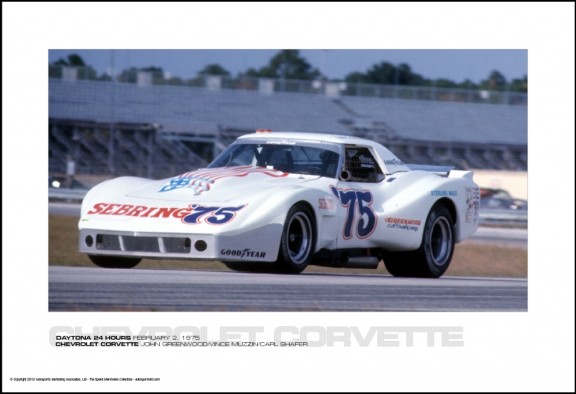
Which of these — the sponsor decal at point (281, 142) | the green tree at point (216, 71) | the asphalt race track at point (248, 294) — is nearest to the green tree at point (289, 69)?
the green tree at point (216, 71)

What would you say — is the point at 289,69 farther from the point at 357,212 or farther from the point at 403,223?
the point at 357,212

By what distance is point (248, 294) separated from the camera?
7844 mm

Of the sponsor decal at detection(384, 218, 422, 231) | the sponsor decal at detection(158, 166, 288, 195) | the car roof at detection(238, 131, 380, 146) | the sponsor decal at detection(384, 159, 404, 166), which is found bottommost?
the sponsor decal at detection(384, 218, 422, 231)

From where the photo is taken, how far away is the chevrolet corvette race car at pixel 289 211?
27.9 ft

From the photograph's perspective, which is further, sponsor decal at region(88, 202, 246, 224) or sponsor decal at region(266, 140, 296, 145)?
sponsor decal at region(266, 140, 296, 145)

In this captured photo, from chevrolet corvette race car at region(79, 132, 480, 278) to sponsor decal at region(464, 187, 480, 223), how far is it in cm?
3

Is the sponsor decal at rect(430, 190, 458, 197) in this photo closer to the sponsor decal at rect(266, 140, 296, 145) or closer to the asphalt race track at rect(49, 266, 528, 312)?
the asphalt race track at rect(49, 266, 528, 312)

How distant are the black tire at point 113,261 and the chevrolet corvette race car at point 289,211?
12 millimetres

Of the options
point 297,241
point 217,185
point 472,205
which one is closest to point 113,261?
point 217,185

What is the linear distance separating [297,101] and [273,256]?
21890mm

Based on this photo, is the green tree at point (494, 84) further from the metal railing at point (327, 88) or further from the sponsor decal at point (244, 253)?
the sponsor decal at point (244, 253)

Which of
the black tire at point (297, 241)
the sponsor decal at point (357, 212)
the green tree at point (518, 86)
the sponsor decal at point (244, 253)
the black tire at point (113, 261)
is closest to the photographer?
the sponsor decal at point (244, 253)

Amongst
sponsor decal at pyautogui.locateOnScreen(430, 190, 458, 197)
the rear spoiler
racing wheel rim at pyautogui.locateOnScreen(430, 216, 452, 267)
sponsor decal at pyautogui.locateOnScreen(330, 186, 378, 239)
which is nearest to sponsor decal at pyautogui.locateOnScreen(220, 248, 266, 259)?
sponsor decal at pyautogui.locateOnScreen(330, 186, 378, 239)

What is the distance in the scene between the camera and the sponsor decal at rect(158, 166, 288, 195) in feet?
29.5
